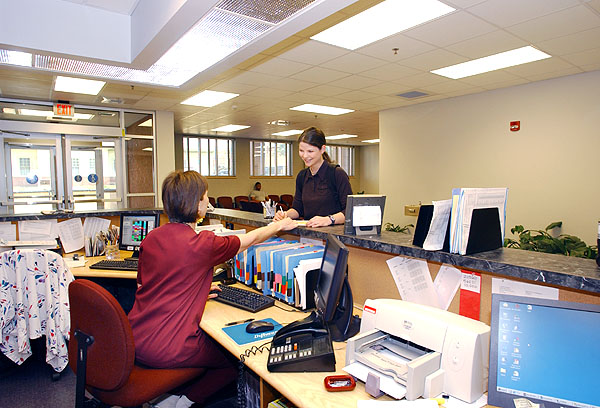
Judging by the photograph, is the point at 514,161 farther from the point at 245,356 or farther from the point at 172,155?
the point at 172,155

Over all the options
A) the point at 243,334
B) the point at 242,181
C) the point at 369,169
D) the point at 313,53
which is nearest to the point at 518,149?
the point at 313,53

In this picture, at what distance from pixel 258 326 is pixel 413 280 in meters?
0.71

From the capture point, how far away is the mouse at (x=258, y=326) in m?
1.58

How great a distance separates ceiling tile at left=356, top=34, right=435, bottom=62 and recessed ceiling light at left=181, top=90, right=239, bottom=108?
2.59 m

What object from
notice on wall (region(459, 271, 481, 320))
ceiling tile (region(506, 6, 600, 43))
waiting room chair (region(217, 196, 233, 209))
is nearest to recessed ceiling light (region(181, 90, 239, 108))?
ceiling tile (region(506, 6, 600, 43))

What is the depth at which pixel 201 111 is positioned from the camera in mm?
7133

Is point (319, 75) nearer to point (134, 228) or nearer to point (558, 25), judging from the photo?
point (558, 25)

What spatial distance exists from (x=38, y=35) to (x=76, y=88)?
2.93 meters

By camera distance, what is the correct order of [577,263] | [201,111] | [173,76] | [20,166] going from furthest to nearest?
[201,111] → [20,166] → [173,76] → [577,263]

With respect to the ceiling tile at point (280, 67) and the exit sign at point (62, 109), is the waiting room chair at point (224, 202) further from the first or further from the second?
the ceiling tile at point (280, 67)

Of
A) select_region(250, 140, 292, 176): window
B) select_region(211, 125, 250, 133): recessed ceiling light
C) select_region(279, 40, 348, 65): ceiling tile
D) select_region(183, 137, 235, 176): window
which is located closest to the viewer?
select_region(279, 40, 348, 65): ceiling tile

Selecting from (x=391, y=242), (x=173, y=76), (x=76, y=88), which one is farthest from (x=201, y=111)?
(x=391, y=242)

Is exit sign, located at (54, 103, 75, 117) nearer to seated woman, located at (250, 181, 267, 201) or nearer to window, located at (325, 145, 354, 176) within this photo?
seated woman, located at (250, 181, 267, 201)

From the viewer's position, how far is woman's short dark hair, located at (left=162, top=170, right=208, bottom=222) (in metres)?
1.81
